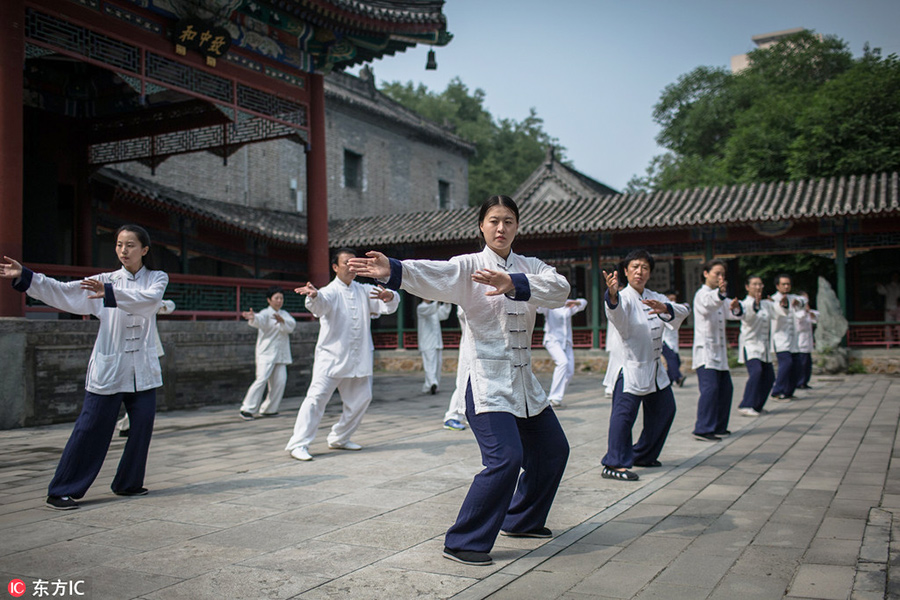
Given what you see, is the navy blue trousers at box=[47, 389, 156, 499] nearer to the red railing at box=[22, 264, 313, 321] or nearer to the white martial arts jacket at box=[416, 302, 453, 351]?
the red railing at box=[22, 264, 313, 321]

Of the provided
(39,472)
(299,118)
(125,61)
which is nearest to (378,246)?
(299,118)

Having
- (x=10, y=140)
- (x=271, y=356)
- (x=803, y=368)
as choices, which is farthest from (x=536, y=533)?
(x=803, y=368)

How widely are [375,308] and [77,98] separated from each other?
8.07m

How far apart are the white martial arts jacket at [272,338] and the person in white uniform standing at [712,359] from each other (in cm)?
468

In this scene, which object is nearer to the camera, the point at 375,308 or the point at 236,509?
the point at 236,509

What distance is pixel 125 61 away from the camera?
8906mm

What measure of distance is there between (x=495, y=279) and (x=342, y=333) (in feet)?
10.2

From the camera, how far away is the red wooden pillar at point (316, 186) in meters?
11.6

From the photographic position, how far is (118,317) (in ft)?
15.3

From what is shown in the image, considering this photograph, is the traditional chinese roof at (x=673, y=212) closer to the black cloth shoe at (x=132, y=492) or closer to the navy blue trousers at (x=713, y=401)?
the navy blue trousers at (x=713, y=401)

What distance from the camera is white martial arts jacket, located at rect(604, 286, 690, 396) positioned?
5.07 m

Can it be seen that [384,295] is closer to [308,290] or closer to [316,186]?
[308,290]

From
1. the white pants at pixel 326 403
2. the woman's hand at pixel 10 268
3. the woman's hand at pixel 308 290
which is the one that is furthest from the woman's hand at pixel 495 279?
the white pants at pixel 326 403

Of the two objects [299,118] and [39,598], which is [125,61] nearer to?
[299,118]
